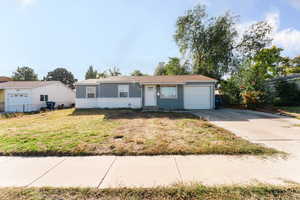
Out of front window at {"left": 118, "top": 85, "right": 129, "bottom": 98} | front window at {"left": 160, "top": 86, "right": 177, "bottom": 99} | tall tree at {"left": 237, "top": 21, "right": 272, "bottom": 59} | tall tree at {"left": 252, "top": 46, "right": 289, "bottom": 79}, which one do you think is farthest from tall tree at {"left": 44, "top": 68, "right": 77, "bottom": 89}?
tall tree at {"left": 252, "top": 46, "right": 289, "bottom": 79}

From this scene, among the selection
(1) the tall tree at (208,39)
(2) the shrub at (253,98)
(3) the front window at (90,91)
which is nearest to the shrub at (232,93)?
(2) the shrub at (253,98)

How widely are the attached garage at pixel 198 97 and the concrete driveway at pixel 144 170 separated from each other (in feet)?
30.8

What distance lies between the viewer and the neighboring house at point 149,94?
1295 centimetres

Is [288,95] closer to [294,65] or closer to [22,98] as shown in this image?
[294,65]

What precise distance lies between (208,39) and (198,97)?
11733 millimetres

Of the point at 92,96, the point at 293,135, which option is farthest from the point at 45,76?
the point at 293,135

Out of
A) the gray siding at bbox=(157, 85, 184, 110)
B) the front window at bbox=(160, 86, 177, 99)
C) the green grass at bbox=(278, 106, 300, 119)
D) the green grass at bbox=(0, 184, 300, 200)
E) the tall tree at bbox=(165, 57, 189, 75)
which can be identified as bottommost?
the green grass at bbox=(0, 184, 300, 200)

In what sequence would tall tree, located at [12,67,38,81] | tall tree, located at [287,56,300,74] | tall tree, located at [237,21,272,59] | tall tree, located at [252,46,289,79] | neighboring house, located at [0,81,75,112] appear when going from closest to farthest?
neighboring house, located at [0,81,75,112] → tall tree, located at [237,21,272,59] → tall tree, located at [252,46,289,79] → tall tree, located at [287,56,300,74] → tall tree, located at [12,67,38,81]

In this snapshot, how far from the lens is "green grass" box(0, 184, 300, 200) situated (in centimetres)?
212

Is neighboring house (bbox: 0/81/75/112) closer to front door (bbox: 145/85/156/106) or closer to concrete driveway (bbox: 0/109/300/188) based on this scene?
front door (bbox: 145/85/156/106)

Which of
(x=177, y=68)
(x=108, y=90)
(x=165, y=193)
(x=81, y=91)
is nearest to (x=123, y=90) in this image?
(x=108, y=90)

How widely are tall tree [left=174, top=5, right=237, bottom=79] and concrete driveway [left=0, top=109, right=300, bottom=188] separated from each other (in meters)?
19.0

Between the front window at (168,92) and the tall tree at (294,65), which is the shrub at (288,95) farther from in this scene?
the tall tree at (294,65)

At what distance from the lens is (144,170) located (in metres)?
2.91
